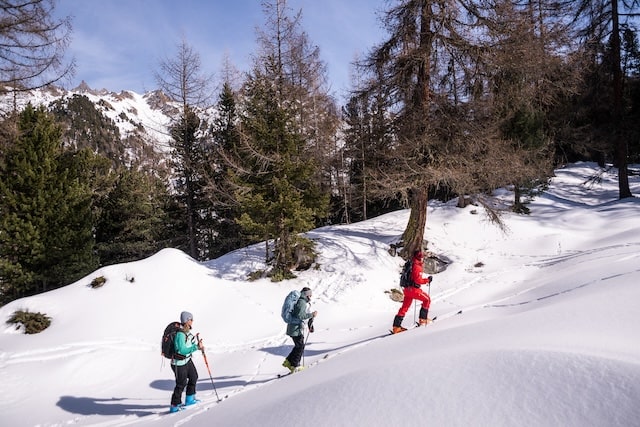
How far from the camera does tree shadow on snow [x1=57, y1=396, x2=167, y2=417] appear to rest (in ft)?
23.6

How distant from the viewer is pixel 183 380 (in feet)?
22.7

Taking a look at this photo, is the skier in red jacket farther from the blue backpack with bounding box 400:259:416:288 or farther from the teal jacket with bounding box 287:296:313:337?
the teal jacket with bounding box 287:296:313:337

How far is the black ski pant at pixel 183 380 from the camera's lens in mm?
6835

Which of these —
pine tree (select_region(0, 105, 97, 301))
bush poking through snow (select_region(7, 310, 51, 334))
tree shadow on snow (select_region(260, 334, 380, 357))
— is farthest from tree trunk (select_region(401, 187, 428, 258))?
pine tree (select_region(0, 105, 97, 301))

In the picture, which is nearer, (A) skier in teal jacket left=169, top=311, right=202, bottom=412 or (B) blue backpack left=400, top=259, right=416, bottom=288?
(A) skier in teal jacket left=169, top=311, right=202, bottom=412

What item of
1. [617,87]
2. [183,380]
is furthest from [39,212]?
[617,87]

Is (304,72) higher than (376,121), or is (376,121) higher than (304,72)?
(304,72)

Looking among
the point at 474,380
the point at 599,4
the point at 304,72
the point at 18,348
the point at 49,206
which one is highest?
the point at 599,4

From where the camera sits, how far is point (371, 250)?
15031mm

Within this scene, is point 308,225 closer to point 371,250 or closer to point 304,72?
point 371,250

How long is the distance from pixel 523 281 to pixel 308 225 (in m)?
7.21

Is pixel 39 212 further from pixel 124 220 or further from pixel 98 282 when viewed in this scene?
pixel 124 220

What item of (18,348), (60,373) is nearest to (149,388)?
(60,373)

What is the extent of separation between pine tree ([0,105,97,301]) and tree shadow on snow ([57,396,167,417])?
959 centimetres
